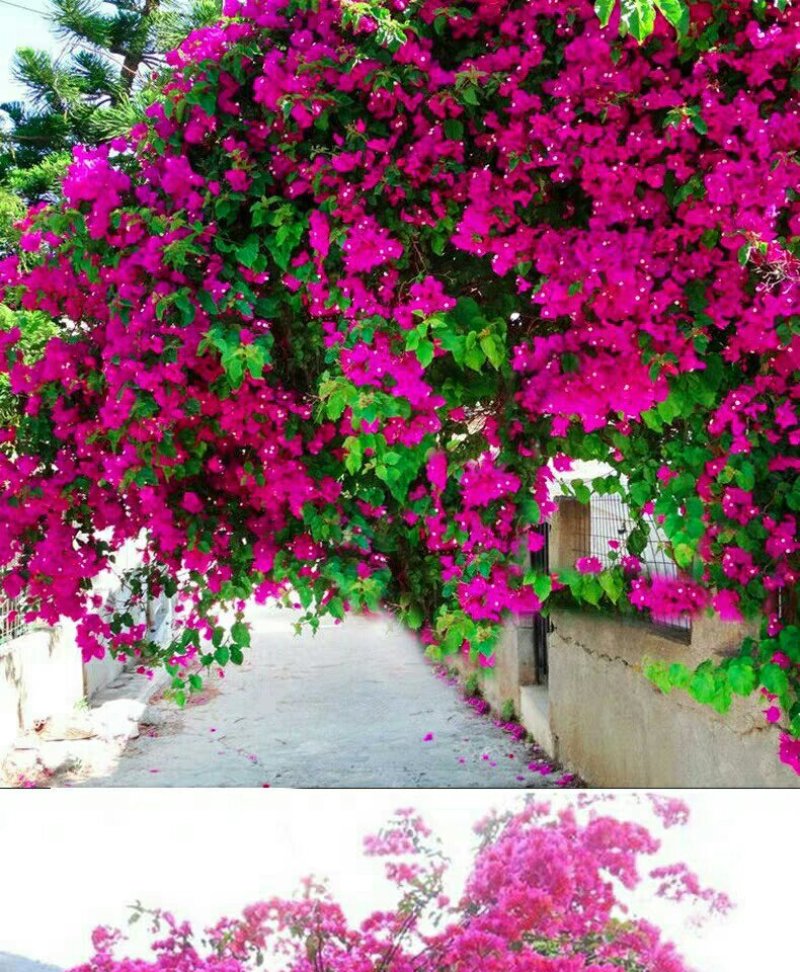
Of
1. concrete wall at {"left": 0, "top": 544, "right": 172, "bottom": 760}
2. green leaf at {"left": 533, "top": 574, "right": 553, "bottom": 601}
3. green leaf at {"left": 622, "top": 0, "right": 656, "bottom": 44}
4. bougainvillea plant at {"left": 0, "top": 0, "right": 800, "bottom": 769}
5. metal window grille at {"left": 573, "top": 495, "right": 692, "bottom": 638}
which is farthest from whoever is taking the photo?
concrete wall at {"left": 0, "top": 544, "right": 172, "bottom": 760}

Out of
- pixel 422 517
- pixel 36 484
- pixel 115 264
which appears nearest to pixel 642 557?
pixel 422 517

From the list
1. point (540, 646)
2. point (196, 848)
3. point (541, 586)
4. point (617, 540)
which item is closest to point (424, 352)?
point (541, 586)

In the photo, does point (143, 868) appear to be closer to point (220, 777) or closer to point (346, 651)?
point (220, 777)

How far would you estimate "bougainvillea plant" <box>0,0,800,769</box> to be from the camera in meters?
1.34

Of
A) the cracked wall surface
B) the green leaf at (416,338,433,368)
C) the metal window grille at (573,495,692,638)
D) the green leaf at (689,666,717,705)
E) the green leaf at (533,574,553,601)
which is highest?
the green leaf at (416,338,433,368)

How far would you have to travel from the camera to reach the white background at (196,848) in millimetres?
1673

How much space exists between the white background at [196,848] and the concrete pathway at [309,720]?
7cm

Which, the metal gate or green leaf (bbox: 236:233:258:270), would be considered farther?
the metal gate

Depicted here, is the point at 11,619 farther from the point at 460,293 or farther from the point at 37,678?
the point at 460,293

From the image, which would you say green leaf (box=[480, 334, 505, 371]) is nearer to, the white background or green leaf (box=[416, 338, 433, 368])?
green leaf (box=[416, 338, 433, 368])

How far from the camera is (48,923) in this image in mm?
1686

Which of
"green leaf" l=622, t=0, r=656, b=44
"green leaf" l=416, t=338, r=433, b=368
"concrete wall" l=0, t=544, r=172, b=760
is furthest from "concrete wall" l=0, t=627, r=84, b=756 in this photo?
"green leaf" l=622, t=0, r=656, b=44

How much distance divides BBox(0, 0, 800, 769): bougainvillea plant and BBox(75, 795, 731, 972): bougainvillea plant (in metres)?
0.33

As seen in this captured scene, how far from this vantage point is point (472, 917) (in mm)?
1658
